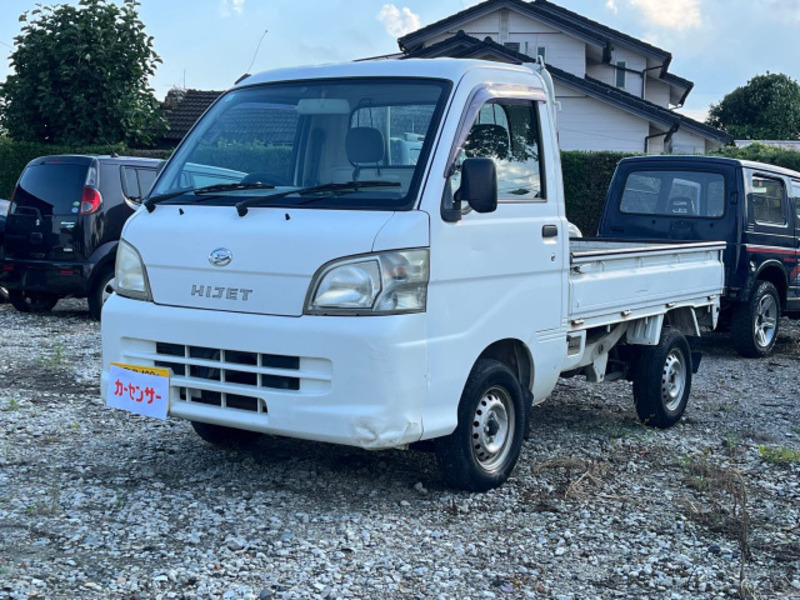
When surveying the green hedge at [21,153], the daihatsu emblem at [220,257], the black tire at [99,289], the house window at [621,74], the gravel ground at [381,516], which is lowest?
the gravel ground at [381,516]

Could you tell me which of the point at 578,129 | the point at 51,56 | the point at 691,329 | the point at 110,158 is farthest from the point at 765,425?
the point at 578,129

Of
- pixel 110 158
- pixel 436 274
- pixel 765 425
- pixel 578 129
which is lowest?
pixel 765 425

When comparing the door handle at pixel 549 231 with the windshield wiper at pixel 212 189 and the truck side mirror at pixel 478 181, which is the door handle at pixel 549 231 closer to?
the truck side mirror at pixel 478 181

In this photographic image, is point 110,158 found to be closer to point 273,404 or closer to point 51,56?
point 273,404

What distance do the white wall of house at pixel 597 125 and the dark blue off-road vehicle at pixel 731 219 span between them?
57.3 feet

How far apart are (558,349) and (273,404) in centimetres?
187

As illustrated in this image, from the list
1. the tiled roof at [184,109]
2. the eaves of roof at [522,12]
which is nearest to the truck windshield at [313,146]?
the tiled roof at [184,109]

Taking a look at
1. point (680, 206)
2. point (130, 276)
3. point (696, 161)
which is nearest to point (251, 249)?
point (130, 276)

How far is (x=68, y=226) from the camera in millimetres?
11219

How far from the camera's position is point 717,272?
7.96 metres

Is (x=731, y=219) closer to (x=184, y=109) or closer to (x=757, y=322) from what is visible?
(x=757, y=322)

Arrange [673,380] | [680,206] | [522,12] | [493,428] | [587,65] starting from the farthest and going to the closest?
[587,65] < [522,12] < [680,206] < [673,380] < [493,428]

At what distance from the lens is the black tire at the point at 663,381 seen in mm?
6965

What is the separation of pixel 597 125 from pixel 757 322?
18591mm
